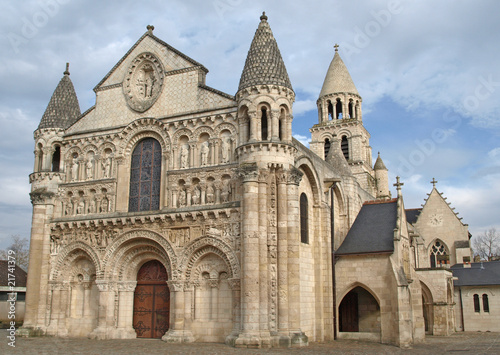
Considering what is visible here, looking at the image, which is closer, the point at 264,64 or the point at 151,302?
the point at 264,64

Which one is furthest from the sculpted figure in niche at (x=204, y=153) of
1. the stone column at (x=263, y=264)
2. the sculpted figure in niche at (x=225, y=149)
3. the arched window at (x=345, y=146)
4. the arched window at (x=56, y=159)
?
the arched window at (x=345, y=146)

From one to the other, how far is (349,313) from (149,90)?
14571 mm

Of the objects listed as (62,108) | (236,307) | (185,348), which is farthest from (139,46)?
(185,348)

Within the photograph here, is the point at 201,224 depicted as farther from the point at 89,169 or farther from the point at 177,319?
the point at 89,169

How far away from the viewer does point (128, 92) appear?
2469 cm

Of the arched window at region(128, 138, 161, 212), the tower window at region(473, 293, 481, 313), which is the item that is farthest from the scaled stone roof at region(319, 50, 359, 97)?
the arched window at region(128, 138, 161, 212)

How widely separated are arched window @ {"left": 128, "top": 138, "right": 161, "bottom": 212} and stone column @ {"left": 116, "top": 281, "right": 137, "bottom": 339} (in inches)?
135

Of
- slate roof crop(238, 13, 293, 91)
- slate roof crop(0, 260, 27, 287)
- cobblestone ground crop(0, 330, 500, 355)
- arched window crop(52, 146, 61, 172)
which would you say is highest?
slate roof crop(238, 13, 293, 91)

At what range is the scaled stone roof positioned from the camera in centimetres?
4781

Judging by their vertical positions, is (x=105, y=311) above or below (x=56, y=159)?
below

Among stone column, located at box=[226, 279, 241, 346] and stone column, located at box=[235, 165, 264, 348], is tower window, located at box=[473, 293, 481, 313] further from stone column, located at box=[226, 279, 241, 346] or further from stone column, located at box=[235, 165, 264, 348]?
stone column, located at box=[235, 165, 264, 348]

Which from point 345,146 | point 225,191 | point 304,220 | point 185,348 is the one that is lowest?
point 185,348

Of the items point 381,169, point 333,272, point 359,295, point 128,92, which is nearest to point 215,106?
point 128,92

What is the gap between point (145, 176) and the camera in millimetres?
23656
